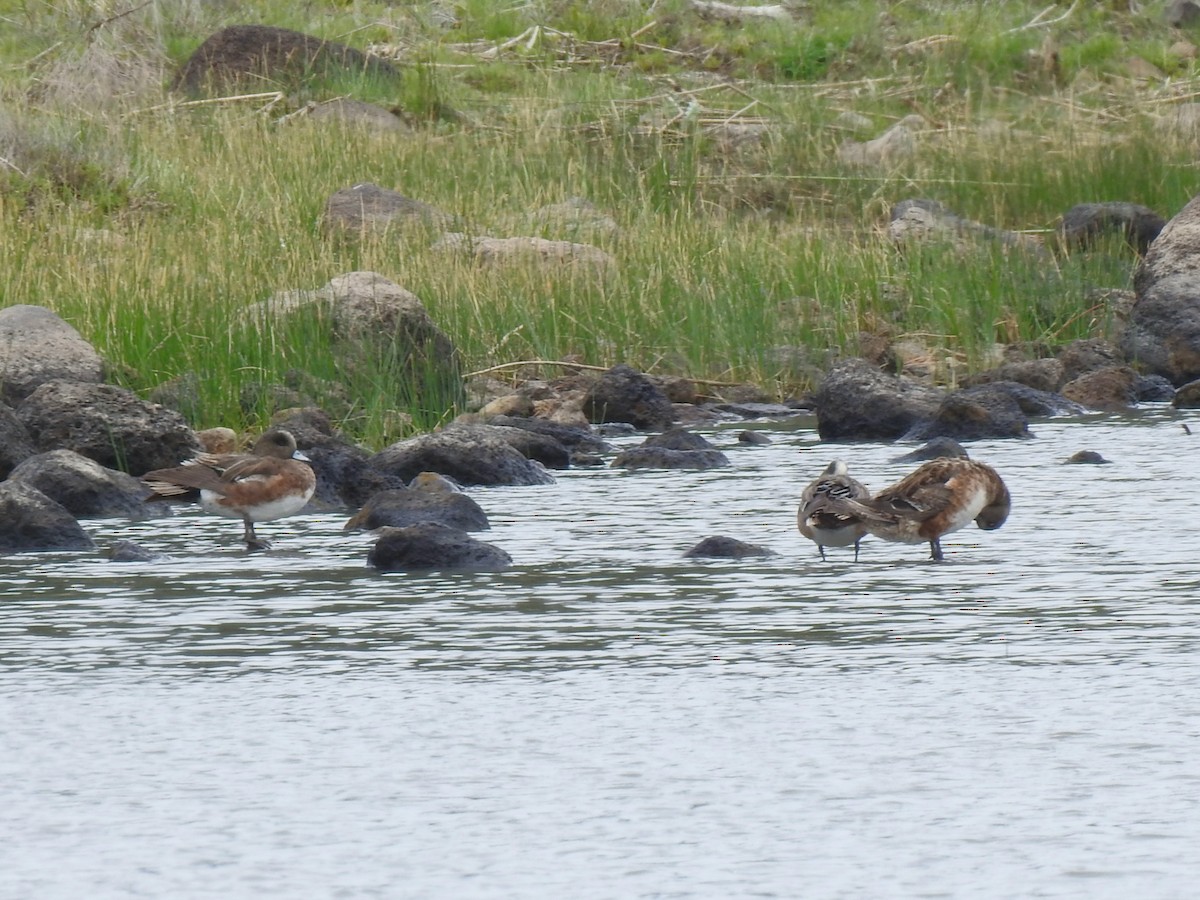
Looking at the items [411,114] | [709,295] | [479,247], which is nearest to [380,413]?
[709,295]

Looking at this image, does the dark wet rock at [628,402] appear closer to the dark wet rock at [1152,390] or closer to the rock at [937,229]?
the dark wet rock at [1152,390]

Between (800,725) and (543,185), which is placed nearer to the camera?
(800,725)

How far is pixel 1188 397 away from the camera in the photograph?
14.6 meters

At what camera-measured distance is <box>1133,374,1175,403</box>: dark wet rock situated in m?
15.2

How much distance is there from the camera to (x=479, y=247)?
17641 millimetres

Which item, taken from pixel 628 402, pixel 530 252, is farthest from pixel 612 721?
pixel 530 252

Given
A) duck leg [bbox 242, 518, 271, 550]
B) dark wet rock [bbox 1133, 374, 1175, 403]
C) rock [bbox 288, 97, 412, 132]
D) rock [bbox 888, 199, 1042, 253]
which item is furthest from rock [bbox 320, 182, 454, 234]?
duck leg [bbox 242, 518, 271, 550]

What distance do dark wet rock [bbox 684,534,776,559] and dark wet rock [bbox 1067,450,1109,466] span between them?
358cm

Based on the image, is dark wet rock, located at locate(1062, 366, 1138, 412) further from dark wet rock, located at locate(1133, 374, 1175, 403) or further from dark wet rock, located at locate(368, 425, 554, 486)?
dark wet rock, located at locate(368, 425, 554, 486)

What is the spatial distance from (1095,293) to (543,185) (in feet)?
19.6

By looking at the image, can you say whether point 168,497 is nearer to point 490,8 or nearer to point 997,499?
point 997,499

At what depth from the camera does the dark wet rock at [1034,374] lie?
1505 centimetres

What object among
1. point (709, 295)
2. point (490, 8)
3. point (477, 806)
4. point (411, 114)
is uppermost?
point (490, 8)

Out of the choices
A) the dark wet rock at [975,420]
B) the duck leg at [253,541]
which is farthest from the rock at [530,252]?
the duck leg at [253,541]
